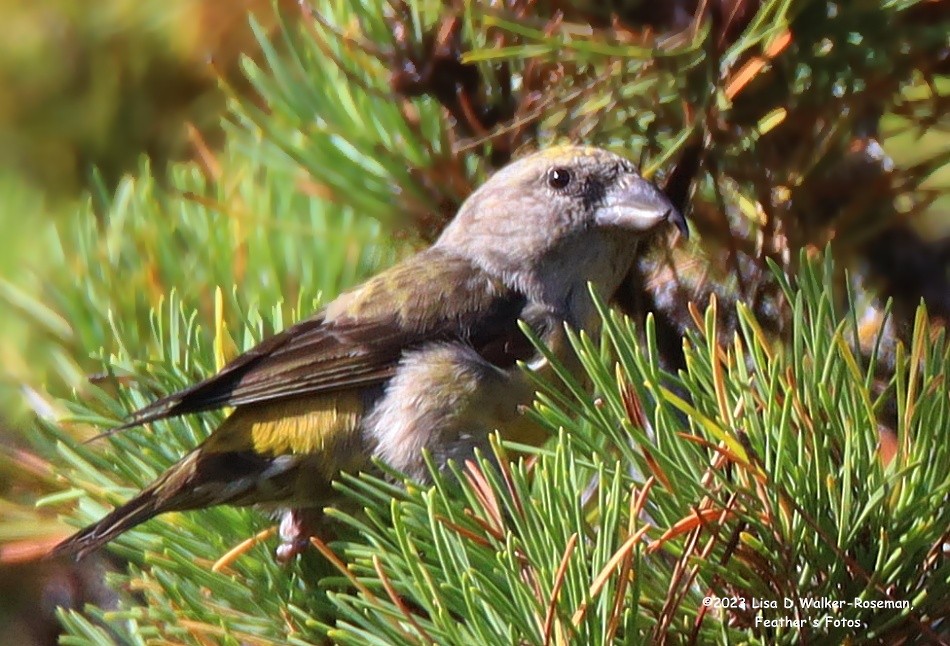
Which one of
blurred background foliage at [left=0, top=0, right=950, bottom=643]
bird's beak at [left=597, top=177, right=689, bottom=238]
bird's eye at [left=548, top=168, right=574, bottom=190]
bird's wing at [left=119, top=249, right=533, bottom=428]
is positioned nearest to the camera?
blurred background foliage at [left=0, top=0, right=950, bottom=643]

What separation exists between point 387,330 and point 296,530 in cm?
59

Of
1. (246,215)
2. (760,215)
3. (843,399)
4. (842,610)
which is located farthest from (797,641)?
(246,215)

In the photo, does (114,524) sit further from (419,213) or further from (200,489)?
(419,213)

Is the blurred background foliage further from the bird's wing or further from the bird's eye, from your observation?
the bird's eye

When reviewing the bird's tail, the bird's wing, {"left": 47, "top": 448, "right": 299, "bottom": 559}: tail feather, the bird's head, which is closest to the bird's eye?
the bird's head

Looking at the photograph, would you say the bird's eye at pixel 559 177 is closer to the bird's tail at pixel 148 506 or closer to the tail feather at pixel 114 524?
the bird's tail at pixel 148 506

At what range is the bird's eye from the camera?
2338 millimetres

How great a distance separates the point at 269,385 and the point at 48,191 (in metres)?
1.44

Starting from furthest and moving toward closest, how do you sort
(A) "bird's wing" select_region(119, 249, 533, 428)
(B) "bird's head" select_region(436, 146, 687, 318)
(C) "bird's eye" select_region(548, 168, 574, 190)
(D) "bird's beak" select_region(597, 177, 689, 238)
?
(C) "bird's eye" select_region(548, 168, 574, 190) → (B) "bird's head" select_region(436, 146, 687, 318) → (A) "bird's wing" select_region(119, 249, 533, 428) → (D) "bird's beak" select_region(597, 177, 689, 238)

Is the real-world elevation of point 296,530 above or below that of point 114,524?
below

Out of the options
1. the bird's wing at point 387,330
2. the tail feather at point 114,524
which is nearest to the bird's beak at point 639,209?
the bird's wing at point 387,330

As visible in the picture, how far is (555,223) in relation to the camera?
248 centimetres

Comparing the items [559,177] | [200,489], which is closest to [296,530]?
[200,489]

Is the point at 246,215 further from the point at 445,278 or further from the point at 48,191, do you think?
the point at 48,191
